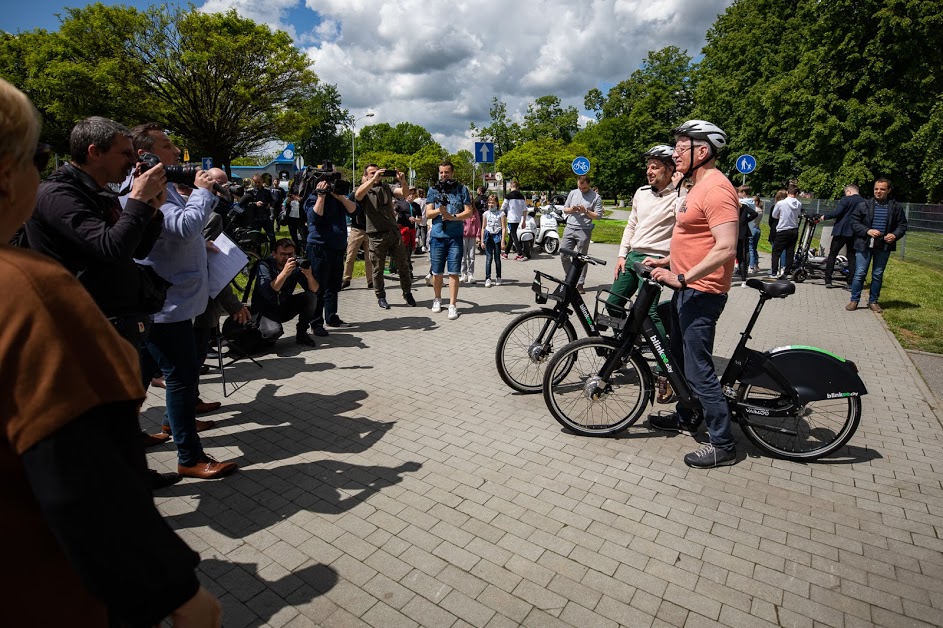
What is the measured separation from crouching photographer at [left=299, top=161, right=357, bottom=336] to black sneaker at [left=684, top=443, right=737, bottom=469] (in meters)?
4.84

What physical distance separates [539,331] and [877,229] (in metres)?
7.09

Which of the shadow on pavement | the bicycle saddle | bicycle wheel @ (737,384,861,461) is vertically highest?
the bicycle saddle

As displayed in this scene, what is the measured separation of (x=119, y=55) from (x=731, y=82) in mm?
36444

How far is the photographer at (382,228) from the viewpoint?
8.38m

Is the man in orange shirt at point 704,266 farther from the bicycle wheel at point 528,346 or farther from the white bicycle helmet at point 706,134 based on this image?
the bicycle wheel at point 528,346

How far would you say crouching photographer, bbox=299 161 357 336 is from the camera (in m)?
7.34

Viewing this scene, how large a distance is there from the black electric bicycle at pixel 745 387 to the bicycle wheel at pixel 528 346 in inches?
25.7

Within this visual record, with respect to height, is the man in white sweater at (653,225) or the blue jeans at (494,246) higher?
the man in white sweater at (653,225)

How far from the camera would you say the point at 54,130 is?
31844 millimetres

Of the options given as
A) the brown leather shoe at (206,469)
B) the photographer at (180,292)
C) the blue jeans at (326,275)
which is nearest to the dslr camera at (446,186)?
the blue jeans at (326,275)

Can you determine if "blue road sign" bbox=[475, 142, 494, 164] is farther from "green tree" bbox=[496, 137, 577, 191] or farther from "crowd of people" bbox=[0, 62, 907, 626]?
"green tree" bbox=[496, 137, 577, 191]

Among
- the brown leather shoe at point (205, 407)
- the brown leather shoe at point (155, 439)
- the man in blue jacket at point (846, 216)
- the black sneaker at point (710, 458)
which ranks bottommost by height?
the brown leather shoe at point (155, 439)

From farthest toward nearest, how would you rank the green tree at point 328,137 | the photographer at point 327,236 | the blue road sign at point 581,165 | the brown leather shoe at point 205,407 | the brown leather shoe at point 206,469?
the green tree at point 328,137 → the blue road sign at point 581,165 → the photographer at point 327,236 → the brown leather shoe at point 205,407 → the brown leather shoe at point 206,469

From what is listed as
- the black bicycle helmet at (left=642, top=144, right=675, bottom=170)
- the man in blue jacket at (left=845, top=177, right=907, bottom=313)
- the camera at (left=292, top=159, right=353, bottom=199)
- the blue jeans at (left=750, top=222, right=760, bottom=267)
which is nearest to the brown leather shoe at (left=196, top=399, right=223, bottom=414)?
the camera at (left=292, top=159, right=353, bottom=199)
